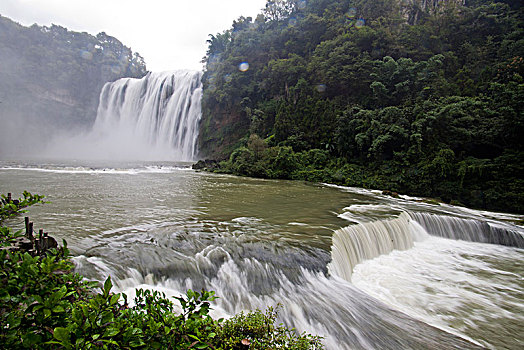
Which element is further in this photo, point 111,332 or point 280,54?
Result: point 280,54

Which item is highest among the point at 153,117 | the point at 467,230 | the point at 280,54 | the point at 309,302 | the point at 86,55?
the point at 86,55

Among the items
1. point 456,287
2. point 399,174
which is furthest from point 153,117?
point 456,287

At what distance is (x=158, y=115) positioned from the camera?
34500 millimetres

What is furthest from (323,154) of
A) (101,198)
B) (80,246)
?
(80,246)

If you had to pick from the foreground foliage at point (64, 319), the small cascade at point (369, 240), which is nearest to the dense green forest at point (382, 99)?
the small cascade at point (369, 240)

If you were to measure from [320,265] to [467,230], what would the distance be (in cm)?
651

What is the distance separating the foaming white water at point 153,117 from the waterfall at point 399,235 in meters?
28.4

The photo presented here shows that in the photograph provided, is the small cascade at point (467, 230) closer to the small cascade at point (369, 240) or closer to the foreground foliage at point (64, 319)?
the small cascade at point (369, 240)

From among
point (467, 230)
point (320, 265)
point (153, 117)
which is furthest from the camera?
point (153, 117)

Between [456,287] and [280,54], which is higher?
[280,54]

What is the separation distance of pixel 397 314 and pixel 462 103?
49.5ft

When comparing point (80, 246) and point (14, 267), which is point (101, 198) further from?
point (14, 267)

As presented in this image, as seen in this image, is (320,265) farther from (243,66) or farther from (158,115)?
(158,115)

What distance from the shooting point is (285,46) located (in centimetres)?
2905
